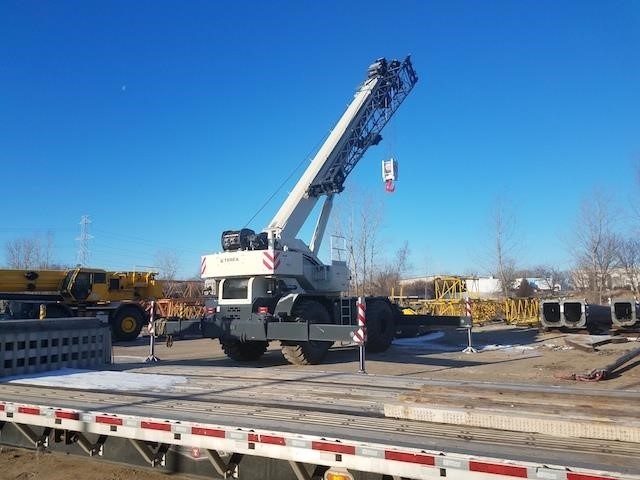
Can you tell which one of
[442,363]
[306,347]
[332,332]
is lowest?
[442,363]

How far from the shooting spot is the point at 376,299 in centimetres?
1580

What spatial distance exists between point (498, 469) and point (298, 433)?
54.0 inches

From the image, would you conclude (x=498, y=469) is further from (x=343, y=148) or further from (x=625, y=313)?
(x=625, y=313)

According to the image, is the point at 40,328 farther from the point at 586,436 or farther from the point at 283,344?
the point at 586,436

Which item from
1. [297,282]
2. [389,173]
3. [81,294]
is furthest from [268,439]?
[81,294]

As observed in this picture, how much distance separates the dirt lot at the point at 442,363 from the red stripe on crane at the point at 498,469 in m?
2.77

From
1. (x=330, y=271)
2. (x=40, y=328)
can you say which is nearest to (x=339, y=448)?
(x=40, y=328)

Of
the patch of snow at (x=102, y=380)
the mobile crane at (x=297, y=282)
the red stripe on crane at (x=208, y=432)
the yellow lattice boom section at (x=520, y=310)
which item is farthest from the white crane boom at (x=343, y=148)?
the yellow lattice boom section at (x=520, y=310)

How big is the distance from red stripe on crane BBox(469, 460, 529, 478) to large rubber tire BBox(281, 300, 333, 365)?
970cm

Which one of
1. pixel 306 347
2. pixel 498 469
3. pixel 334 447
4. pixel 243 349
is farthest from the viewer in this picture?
pixel 243 349

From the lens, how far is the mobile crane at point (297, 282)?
12.6 metres

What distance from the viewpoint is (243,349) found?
14.3 meters

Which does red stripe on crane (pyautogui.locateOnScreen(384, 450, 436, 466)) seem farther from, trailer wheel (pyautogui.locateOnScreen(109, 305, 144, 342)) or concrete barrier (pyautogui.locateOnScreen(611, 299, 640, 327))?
trailer wheel (pyautogui.locateOnScreen(109, 305, 144, 342))

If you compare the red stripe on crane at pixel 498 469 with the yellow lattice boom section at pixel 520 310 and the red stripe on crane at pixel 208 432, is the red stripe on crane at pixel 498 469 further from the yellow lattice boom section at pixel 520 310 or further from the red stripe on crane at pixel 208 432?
the yellow lattice boom section at pixel 520 310
